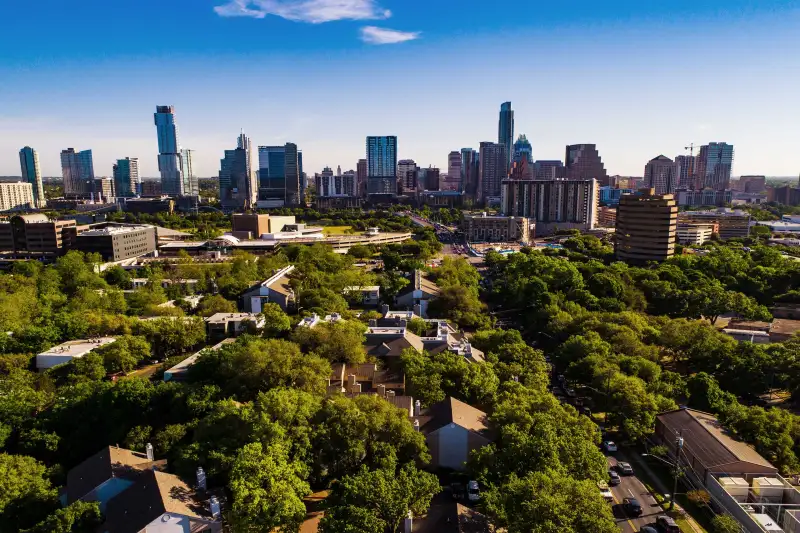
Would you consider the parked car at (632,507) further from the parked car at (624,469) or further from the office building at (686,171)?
the office building at (686,171)

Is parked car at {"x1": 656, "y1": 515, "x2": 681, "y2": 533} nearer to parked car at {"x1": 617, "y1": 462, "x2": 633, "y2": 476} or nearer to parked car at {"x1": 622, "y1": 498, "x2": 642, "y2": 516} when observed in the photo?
parked car at {"x1": 622, "y1": 498, "x2": 642, "y2": 516}

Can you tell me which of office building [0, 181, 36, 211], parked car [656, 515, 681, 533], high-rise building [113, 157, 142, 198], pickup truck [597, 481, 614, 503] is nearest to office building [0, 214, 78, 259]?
pickup truck [597, 481, 614, 503]

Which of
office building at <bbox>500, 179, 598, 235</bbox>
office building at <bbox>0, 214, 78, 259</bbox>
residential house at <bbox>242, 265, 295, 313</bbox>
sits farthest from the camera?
office building at <bbox>500, 179, 598, 235</bbox>

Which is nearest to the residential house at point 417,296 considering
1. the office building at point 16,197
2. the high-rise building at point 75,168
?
the office building at point 16,197

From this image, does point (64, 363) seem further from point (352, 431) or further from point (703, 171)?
point (703, 171)

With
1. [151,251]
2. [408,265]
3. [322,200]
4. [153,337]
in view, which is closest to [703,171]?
[322,200]

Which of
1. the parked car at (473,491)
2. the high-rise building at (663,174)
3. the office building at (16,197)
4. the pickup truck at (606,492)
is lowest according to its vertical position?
the pickup truck at (606,492)
